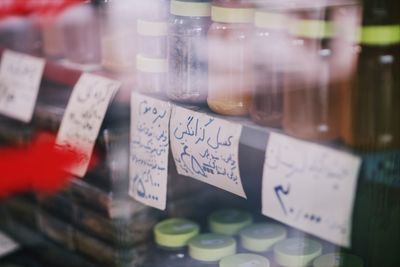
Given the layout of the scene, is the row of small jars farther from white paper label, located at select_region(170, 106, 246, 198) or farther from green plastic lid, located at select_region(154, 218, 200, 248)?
white paper label, located at select_region(170, 106, 246, 198)

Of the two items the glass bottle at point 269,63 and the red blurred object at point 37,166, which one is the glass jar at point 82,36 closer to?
the red blurred object at point 37,166

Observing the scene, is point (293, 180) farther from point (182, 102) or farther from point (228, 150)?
point (182, 102)

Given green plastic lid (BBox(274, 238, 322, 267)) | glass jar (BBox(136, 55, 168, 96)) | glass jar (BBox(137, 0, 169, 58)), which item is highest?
glass jar (BBox(137, 0, 169, 58))

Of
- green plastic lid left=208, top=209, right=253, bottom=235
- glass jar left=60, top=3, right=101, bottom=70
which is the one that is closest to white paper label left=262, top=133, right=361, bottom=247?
green plastic lid left=208, top=209, right=253, bottom=235

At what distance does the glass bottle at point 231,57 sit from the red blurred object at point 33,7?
68 centimetres

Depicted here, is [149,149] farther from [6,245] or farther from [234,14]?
→ [6,245]

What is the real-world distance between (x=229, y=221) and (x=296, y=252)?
0.88ft

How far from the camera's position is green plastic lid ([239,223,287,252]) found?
131 cm

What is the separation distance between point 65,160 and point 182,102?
460 mm

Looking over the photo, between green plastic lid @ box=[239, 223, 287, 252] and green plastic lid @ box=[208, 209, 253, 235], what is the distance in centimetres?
3

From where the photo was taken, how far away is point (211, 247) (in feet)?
4.33

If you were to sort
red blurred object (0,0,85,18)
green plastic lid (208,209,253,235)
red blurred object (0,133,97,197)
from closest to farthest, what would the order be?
green plastic lid (208,209,253,235) → red blurred object (0,133,97,197) → red blurred object (0,0,85,18)

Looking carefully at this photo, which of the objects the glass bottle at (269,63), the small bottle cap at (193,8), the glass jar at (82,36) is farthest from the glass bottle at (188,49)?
the glass jar at (82,36)

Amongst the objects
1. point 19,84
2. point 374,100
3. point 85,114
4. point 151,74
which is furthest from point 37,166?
point 374,100
